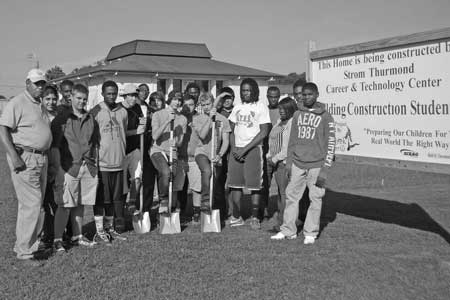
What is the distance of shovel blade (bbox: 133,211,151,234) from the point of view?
23.2 feet

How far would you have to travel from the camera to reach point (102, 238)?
6441 millimetres

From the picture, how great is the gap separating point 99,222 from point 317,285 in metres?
3.10

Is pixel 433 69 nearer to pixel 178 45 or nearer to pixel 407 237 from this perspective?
pixel 407 237

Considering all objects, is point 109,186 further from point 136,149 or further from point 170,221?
point 170,221

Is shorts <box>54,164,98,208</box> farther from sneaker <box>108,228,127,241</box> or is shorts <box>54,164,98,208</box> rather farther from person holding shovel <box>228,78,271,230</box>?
person holding shovel <box>228,78,271,230</box>

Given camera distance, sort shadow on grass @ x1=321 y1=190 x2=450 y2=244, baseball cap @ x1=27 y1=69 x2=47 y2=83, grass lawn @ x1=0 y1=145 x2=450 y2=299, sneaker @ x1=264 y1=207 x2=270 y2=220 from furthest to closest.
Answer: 1. sneaker @ x1=264 y1=207 x2=270 y2=220
2. shadow on grass @ x1=321 y1=190 x2=450 y2=244
3. baseball cap @ x1=27 y1=69 x2=47 y2=83
4. grass lawn @ x1=0 y1=145 x2=450 y2=299

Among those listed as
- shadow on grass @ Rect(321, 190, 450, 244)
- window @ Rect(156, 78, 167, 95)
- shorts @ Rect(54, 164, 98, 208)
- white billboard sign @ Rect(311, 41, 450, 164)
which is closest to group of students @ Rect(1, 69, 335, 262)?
shorts @ Rect(54, 164, 98, 208)

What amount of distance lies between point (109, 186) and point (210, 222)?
163 centimetres

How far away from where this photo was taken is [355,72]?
7051mm

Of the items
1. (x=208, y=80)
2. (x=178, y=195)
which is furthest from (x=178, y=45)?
(x=178, y=195)

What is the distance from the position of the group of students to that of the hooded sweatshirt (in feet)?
0.04

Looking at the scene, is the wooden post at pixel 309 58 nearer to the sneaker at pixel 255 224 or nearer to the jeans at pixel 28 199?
the sneaker at pixel 255 224

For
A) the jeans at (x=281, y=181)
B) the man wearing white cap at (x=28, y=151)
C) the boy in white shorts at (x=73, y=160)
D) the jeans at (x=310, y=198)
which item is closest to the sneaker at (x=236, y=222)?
the jeans at (x=281, y=181)

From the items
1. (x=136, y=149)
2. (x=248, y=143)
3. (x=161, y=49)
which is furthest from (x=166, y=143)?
(x=161, y=49)
